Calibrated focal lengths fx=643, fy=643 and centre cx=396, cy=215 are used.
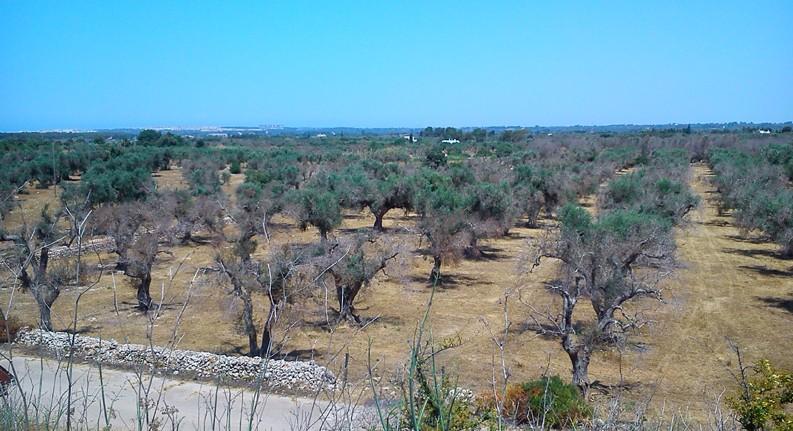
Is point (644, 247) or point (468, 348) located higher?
point (644, 247)

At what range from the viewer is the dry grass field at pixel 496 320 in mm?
17234

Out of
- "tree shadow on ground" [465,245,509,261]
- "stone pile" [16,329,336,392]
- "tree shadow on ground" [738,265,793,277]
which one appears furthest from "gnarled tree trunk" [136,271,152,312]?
"tree shadow on ground" [738,265,793,277]

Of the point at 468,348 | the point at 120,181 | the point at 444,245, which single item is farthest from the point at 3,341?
the point at 120,181

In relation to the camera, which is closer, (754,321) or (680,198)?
(754,321)

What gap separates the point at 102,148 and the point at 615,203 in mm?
52215

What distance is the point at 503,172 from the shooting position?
167ft

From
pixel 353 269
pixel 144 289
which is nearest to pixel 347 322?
pixel 353 269

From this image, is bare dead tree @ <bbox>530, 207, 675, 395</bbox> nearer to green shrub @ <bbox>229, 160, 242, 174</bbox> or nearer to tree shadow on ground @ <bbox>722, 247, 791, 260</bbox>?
tree shadow on ground @ <bbox>722, 247, 791, 260</bbox>

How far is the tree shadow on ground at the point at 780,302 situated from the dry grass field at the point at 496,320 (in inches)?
4.4

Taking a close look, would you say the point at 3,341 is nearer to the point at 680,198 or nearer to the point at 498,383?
the point at 498,383

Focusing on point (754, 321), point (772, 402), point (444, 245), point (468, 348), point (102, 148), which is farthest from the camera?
point (102, 148)

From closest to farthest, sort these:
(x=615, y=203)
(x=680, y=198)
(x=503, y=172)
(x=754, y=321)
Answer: (x=754, y=321) < (x=680, y=198) < (x=615, y=203) < (x=503, y=172)

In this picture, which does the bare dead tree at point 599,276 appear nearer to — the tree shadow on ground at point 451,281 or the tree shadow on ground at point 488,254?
the tree shadow on ground at point 451,281

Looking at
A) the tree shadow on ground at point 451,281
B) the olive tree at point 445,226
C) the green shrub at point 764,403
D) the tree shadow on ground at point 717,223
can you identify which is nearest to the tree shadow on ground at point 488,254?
the olive tree at point 445,226
